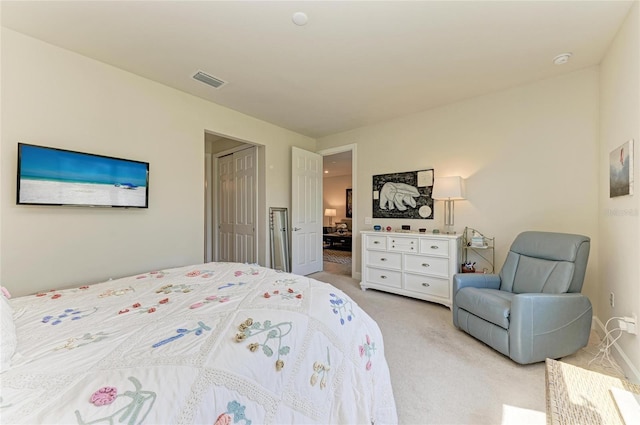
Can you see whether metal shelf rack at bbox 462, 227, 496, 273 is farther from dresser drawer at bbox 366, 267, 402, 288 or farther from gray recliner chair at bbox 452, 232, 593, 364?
dresser drawer at bbox 366, 267, 402, 288

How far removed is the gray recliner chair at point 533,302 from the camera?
6.13 ft

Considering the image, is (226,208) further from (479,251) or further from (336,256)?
(479,251)

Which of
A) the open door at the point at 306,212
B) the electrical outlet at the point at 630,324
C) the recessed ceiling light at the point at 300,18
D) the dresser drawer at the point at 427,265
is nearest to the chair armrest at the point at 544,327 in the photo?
the electrical outlet at the point at 630,324

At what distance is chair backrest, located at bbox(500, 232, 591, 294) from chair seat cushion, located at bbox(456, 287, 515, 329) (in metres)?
0.18

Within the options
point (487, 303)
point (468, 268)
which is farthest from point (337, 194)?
point (487, 303)

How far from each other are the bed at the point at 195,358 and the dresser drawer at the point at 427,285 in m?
2.00

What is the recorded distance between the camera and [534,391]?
163 centimetres

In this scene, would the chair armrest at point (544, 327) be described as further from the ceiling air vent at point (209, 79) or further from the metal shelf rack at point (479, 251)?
the ceiling air vent at point (209, 79)

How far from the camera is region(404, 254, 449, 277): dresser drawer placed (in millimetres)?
3073

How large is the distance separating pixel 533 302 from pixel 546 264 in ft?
2.01

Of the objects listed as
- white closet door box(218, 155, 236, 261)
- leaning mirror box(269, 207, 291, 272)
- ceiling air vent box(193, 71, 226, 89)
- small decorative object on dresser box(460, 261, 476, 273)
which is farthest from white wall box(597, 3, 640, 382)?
white closet door box(218, 155, 236, 261)

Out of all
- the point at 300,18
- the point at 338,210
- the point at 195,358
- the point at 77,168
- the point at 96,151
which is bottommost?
the point at 195,358

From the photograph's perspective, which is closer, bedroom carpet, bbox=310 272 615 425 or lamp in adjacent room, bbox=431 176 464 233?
bedroom carpet, bbox=310 272 615 425

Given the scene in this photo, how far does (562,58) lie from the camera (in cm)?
233
